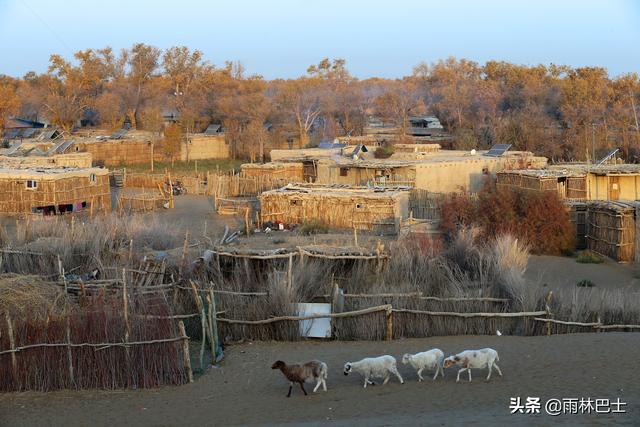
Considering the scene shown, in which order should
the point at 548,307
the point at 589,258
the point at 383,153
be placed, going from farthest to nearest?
the point at 383,153 → the point at 589,258 → the point at 548,307

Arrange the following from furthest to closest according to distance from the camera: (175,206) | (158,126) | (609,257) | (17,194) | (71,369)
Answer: (158,126)
(175,206)
(17,194)
(609,257)
(71,369)

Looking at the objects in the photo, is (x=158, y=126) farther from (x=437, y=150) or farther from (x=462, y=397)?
(x=462, y=397)

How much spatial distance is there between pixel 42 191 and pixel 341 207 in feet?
30.1

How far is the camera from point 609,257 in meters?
19.5

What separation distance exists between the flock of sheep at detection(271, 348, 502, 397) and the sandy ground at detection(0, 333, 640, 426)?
167 millimetres

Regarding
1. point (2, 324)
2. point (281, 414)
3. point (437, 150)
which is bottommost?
point (281, 414)

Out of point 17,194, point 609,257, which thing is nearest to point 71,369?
point 609,257

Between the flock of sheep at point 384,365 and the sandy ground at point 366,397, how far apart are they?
0.55 feet

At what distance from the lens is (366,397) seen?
967 centimetres

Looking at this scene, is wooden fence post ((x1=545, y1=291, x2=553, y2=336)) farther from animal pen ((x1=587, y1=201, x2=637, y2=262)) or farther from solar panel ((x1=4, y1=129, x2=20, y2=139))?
solar panel ((x1=4, y1=129, x2=20, y2=139))

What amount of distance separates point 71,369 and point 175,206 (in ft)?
61.6

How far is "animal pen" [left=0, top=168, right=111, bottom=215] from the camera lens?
25.7 meters

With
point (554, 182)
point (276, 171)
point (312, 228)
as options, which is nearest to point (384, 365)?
point (312, 228)

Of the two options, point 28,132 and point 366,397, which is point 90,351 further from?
point 28,132
